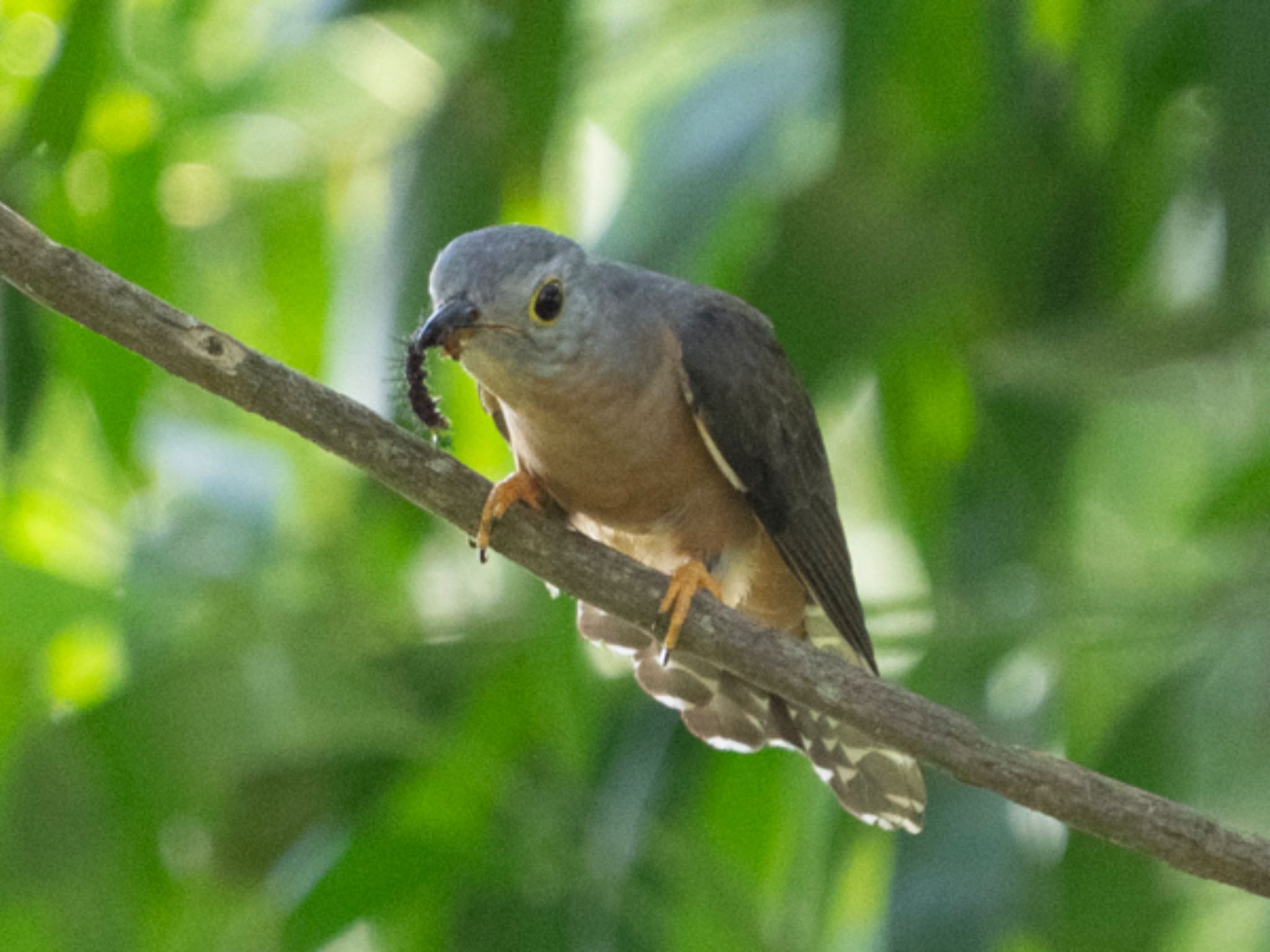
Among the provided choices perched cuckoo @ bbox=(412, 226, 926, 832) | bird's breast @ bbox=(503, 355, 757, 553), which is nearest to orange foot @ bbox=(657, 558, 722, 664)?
perched cuckoo @ bbox=(412, 226, 926, 832)

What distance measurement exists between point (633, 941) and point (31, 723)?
201cm

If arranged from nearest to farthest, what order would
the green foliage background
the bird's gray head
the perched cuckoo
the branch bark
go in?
the branch bark → the bird's gray head → the perched cuckoo → the green foliage background

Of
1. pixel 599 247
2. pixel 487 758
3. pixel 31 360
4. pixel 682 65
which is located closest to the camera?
pixel 31 360

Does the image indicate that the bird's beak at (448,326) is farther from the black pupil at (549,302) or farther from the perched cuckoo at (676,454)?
the black pupil at (549,302)

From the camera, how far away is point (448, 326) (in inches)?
123

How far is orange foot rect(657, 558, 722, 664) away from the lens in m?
3.13

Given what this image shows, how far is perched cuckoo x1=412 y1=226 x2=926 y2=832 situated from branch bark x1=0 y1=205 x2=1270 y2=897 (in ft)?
0.44

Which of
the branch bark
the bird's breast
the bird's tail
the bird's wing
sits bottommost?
the bird's tail

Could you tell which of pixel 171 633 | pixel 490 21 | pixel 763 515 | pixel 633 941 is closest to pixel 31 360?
pixel 171 633

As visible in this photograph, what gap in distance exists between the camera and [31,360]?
384 cm

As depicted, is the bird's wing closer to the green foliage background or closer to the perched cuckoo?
the perched cuckoo

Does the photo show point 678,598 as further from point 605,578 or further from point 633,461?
point 633,461

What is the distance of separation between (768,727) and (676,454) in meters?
0.87

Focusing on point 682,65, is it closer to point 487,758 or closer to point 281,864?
point 487,758
